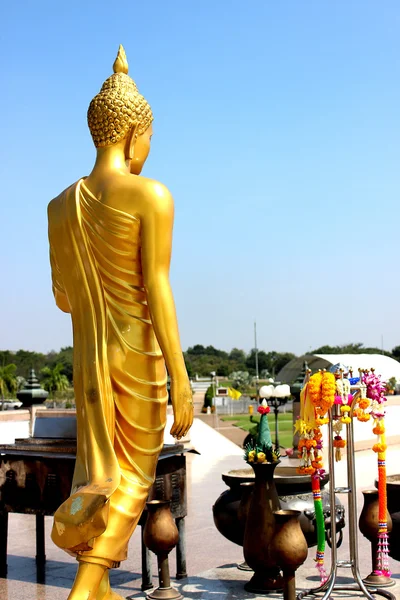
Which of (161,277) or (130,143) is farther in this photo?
(130,143)

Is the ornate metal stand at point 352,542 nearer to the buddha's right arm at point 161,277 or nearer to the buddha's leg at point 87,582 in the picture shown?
the buddha's right arm at point 161,277

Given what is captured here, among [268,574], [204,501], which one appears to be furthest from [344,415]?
[204,501]

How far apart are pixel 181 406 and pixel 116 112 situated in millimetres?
1546

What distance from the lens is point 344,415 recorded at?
4.75 m

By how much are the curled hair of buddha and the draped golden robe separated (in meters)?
0.34

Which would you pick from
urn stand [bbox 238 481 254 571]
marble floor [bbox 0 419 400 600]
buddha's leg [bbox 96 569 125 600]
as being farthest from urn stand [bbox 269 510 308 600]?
buddha's leg [bbox 96 569 125 600]

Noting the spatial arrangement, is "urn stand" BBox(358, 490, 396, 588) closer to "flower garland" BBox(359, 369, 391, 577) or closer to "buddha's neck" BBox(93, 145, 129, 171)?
"flower garland" BBox(359, 369, 391, 577)

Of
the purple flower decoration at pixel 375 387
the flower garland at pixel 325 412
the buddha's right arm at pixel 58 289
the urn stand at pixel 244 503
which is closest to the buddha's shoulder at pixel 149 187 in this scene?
the buddha's right arm at pixel 58 289

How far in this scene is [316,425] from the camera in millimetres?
4621

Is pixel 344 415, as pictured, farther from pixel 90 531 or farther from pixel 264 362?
pixel 264 362

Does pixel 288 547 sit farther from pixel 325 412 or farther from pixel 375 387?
pixel 375 387

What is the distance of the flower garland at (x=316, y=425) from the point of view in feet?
14.8

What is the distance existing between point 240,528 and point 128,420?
1909mm

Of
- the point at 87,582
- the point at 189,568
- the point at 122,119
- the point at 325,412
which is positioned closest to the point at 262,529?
the point at 325,412
